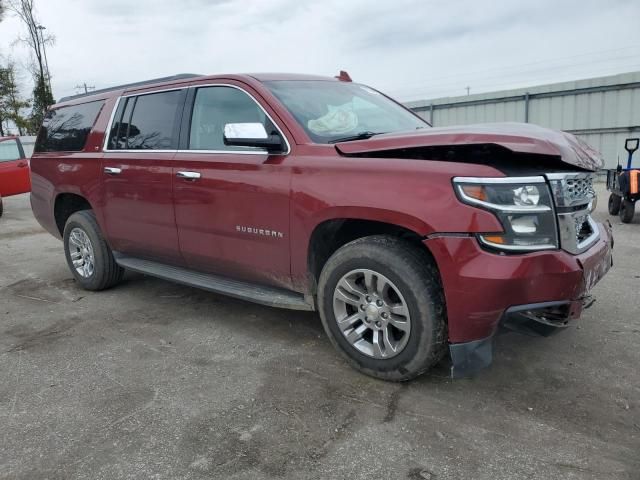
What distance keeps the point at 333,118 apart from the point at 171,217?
148 cm

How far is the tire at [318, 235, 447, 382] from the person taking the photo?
2.76 metres

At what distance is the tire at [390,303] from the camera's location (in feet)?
9.05

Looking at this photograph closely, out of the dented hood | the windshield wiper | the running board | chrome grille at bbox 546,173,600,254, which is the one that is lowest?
the running board

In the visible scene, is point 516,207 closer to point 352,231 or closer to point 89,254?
point 352,231

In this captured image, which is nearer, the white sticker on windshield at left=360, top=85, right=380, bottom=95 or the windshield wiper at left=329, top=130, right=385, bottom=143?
the windshield wiper at left=329, top=130, right=385, bottom=143

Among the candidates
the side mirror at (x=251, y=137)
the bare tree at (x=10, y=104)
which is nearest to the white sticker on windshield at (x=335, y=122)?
the side mirror at (x=251, y=137)

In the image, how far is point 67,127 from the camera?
5.23 m

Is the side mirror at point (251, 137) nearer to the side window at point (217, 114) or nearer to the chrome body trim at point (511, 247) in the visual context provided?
the side window at point (217, 114)

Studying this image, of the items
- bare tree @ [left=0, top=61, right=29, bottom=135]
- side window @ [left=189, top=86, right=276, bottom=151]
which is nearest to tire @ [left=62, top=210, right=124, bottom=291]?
side window @ [left=189, top=86, right=276, bottom=151]

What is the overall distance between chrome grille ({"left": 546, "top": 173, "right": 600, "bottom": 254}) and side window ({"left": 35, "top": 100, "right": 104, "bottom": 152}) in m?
4.05

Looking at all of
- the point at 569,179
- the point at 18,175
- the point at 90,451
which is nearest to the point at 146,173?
the point at 90,451

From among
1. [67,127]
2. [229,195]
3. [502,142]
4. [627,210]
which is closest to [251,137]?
[229,195]

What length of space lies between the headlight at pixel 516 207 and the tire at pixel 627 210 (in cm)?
666

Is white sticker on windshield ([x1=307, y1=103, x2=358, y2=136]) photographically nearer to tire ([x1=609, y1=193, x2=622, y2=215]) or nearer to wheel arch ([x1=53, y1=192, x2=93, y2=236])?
wheel arch ([x1=53, y1=192, x2=93, y2=236])
